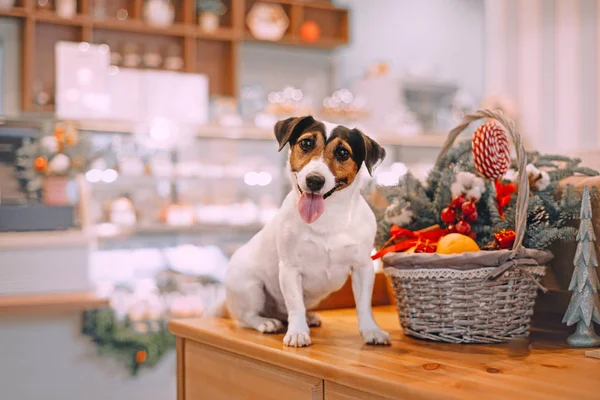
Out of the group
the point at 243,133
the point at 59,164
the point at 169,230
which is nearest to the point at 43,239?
the point at 59,164

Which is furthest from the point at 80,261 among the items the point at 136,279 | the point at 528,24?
the point at 528,24

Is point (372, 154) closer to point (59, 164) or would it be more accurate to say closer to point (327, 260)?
point (327, 260)

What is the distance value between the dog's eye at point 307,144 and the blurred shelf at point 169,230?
3.11m

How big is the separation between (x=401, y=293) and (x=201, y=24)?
160 inches

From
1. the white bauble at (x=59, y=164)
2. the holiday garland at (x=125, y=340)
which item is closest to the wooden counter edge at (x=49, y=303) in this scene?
the holiday garland at (x=125, y=340)

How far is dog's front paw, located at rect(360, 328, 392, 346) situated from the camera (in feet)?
4.19

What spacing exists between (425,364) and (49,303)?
2.28 metres

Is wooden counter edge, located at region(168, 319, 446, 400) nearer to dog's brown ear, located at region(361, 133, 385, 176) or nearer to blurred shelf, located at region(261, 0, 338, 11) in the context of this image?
dog's brown ear, located at region(361, 133, 385, 176)

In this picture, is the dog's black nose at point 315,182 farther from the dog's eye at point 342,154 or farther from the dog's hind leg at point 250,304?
the dog's hind leg at point 250,304

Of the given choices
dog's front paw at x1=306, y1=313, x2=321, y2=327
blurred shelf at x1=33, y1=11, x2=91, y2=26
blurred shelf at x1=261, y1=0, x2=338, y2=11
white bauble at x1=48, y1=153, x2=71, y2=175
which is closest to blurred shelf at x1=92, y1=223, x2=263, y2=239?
white bauble at x1=48, y1=153, x2=71, y2=175

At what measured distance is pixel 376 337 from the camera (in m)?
1.28

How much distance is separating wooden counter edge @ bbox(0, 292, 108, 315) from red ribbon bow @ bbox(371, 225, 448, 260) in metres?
1.98

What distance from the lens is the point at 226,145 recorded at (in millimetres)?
4746

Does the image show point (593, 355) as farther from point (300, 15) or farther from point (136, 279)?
point (300, 15)
